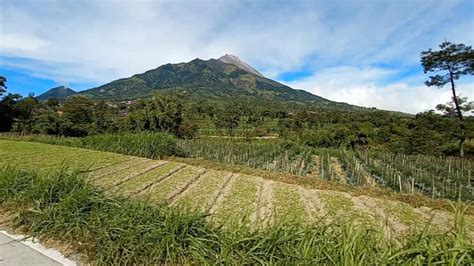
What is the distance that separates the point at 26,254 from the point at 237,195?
284cm

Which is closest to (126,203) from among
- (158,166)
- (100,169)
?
(100,169)

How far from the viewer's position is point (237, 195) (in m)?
4.52

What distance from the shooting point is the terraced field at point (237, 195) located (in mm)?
3645

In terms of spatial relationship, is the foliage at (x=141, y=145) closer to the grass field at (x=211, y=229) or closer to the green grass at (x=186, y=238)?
the grass field at (x=211, y=229)

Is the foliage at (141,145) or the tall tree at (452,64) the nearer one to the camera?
the foliage at (141,145)

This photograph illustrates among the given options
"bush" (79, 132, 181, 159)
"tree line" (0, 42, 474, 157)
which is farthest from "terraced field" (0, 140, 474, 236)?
"tree line" (0, 42, 474, 157)

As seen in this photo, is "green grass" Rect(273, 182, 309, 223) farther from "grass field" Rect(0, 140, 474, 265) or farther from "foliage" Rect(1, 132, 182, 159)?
"foliage" Rect(1, 132, 182, 159)

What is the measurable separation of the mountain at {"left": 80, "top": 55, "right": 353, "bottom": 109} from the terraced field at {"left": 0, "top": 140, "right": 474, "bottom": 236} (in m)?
81.0

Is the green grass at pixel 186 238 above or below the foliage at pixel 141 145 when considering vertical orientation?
below

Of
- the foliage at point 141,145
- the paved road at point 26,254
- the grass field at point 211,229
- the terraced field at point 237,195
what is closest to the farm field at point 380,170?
the foliage at point 141,145

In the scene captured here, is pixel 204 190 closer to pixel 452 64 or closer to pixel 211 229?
pixel 211 229

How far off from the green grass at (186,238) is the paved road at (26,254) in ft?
0.43

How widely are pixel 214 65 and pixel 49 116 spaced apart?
14878 centimetres

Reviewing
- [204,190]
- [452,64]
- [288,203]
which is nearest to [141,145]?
[204,190]
